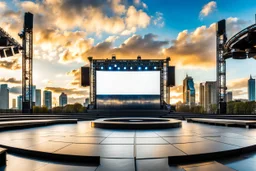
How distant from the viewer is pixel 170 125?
12.6 meters

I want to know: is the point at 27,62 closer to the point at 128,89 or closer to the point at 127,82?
the point at 127,82

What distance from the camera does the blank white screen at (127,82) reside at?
31312 mm

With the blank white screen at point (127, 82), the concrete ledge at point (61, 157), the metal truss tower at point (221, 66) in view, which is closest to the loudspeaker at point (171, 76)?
the blank white screen at point (127, 82)

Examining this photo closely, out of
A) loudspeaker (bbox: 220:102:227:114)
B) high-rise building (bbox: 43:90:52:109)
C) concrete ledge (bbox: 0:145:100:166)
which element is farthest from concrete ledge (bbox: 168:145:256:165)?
high-rise building (bbox: 43:90:52:109)

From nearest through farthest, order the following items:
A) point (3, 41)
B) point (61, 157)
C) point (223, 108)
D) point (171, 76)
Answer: point (61, 157), point (3, 41), point (223, 108), point (171, 76)

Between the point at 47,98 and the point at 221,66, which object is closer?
the point at 221,66

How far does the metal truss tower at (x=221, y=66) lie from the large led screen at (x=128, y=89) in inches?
353

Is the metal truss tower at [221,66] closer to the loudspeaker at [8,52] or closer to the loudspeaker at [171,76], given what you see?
the loudspeaker at [171,76]

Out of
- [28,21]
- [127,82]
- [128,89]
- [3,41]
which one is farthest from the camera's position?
[128,89]

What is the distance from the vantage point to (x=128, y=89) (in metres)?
31.6

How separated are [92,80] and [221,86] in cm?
1983

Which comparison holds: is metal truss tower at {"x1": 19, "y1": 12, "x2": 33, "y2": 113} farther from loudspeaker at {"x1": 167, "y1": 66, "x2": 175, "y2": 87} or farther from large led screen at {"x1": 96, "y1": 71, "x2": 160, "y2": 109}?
loudspeaker at {"x1": 167, "y1": 66, "x2": 175, "y2": 87}

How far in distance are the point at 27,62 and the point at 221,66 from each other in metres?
28.3

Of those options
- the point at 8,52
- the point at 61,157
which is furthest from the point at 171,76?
the point at 61,157
